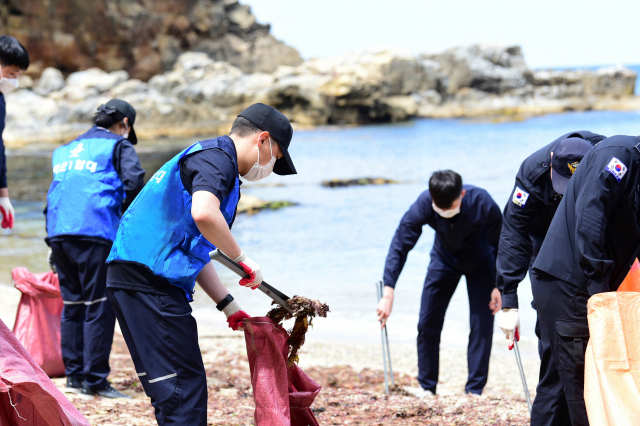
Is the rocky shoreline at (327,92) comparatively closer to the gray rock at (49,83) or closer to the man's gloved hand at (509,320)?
the gray rock at (49,83)

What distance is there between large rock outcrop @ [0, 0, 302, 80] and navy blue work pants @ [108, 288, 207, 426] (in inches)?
1903

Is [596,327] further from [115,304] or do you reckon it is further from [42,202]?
[42,202]

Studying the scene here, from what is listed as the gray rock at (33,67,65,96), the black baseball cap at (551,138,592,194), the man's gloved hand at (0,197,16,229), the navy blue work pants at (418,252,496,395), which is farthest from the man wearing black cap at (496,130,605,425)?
the gray rock at (33,67,65,96)

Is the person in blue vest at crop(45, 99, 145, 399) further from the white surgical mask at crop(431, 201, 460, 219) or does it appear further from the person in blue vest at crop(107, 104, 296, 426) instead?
the white surgical mask at crop(431, 201, 460, 219)

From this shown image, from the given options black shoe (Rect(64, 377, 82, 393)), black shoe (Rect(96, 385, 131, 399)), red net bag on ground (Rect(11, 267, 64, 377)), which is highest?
Answer: red net bag on ground (Rect(11, 267, 64, 377))

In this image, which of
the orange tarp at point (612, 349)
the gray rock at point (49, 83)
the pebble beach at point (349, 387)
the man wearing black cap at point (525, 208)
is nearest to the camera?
the orange tarp at point (612, 349)

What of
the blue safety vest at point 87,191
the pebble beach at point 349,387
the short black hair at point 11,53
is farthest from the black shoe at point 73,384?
the short black hair at point 11,53

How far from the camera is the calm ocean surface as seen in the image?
791 cm

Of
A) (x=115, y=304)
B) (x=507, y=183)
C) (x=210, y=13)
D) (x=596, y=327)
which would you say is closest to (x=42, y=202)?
(x=507, y=183)

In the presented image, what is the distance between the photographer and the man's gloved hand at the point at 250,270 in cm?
246

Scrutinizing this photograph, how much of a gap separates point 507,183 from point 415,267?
1047cm

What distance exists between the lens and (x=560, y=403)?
9.54 feet

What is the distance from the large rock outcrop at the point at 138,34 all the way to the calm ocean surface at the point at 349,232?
77.4ft

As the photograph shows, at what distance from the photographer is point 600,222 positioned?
245 cm
